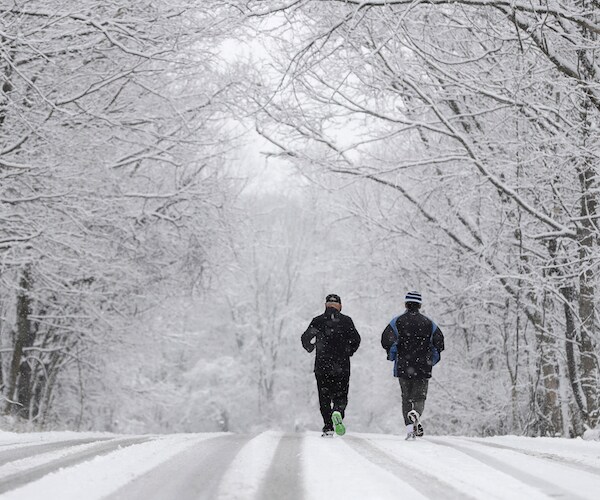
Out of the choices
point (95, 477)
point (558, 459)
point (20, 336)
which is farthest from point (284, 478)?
point (20, 336)

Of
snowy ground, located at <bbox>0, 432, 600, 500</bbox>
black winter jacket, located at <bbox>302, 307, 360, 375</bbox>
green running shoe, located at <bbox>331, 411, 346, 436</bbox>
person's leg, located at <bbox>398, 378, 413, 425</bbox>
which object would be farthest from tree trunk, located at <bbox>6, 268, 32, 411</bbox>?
snowy ground, located at <bbox>0, 432, 600, 500</bbox>

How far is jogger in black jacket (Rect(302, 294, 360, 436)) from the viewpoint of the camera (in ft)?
30.6

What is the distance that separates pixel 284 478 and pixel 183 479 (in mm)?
629

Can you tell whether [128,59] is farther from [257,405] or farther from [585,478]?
[257,405]

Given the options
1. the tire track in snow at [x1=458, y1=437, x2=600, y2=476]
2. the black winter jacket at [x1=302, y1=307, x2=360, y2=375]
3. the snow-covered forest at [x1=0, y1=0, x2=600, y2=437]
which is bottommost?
the tire track in snow at [x1=458, y1=437, x2=600, y2=476]

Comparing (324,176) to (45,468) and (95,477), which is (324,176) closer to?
(45,468)

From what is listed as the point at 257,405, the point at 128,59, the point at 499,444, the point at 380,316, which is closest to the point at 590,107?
the point at 499,444

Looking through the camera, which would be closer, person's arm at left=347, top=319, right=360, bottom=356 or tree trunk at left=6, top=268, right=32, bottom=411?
person's arm at left=347, top=319, right=360, bottom=356

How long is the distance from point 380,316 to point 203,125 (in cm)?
1201

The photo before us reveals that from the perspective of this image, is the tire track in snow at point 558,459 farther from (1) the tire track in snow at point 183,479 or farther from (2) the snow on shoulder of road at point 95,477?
(2) the snow on shoulder of road at point 95,477

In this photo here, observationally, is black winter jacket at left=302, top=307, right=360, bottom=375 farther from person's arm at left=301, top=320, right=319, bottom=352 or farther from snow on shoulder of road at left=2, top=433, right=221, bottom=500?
snow on shoulder of road at left=2, top=433, right=221, bottom=500

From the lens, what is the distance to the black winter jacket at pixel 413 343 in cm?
943

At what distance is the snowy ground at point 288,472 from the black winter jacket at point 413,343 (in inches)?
86.9

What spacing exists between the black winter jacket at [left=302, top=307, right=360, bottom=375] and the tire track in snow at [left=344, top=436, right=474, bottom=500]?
8.43ft
